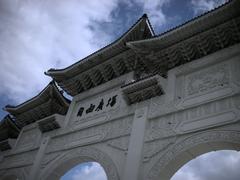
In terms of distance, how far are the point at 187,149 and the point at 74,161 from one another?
420cm

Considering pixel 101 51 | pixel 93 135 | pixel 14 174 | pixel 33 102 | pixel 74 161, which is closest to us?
pixel 93 135

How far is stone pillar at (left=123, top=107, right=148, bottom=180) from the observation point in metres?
7.20

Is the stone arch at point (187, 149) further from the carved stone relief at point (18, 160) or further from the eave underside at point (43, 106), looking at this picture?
the eave underside at point (43, 106)

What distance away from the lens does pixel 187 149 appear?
672 cm

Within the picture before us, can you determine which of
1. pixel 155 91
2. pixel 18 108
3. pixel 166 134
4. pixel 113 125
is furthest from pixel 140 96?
pixel 18 108

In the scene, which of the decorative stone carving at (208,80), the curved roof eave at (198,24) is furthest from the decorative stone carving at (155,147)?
the curved roof eave at (198,24)

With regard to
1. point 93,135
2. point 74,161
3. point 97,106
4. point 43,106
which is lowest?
point 74,161

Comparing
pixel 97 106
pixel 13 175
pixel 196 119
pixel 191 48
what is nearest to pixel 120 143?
pixel 196 119

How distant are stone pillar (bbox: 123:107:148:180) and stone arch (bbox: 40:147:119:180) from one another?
63cm

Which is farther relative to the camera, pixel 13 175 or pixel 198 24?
pixel 13 175

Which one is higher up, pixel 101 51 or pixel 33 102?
pixel 101 51

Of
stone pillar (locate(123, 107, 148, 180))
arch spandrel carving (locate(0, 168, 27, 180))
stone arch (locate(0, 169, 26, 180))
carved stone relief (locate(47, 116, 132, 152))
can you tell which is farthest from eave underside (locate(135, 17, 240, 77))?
stone arch (locate(0, 169, 26, 180))

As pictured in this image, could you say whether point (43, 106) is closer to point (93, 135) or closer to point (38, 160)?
point (38, 160)

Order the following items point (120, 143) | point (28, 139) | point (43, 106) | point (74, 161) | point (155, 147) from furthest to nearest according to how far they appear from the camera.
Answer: point (43, 106) < point (28, 139) < point (74, 161) < point (120, 143) < point (155, 147)
